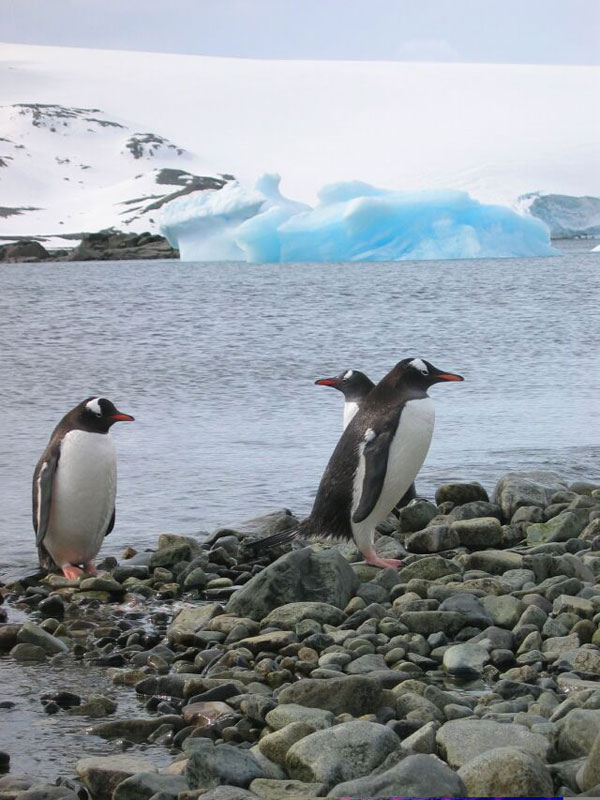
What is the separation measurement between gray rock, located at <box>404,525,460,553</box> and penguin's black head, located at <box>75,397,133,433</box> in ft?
4.02

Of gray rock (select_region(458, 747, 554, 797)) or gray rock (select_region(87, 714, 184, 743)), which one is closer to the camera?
gray rock (select_region(458, 747, 554, 797))

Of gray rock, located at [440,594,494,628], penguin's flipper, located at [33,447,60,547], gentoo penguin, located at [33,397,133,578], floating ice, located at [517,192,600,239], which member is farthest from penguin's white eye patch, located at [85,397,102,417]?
floating ice, located at [517,192,600,239]

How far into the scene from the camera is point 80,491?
4789 millimetres

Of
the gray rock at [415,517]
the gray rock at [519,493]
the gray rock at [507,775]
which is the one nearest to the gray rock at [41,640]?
the gray rock at [507,775]

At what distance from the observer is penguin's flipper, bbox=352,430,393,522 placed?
4.52 m

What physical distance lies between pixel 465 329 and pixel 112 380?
6.97 meters

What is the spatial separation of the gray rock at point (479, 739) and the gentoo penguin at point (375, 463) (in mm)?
1852

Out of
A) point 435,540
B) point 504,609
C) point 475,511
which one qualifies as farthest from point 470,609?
point 475,511

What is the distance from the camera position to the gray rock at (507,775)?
7.75ft

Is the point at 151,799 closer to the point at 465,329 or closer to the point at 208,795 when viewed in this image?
the point at 208,795

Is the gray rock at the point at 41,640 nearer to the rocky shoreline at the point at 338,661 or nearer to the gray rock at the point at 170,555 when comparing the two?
the rocky shoreline at the point at 338,661

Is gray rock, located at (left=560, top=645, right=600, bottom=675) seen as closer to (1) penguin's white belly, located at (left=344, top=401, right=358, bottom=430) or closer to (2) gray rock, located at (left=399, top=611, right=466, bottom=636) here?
(2) gray rock, located at (left=399, top=611, right=466, bottom=636)

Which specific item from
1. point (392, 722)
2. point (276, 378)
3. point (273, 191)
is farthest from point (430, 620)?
point (273, 191)

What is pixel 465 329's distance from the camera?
17.6 m
